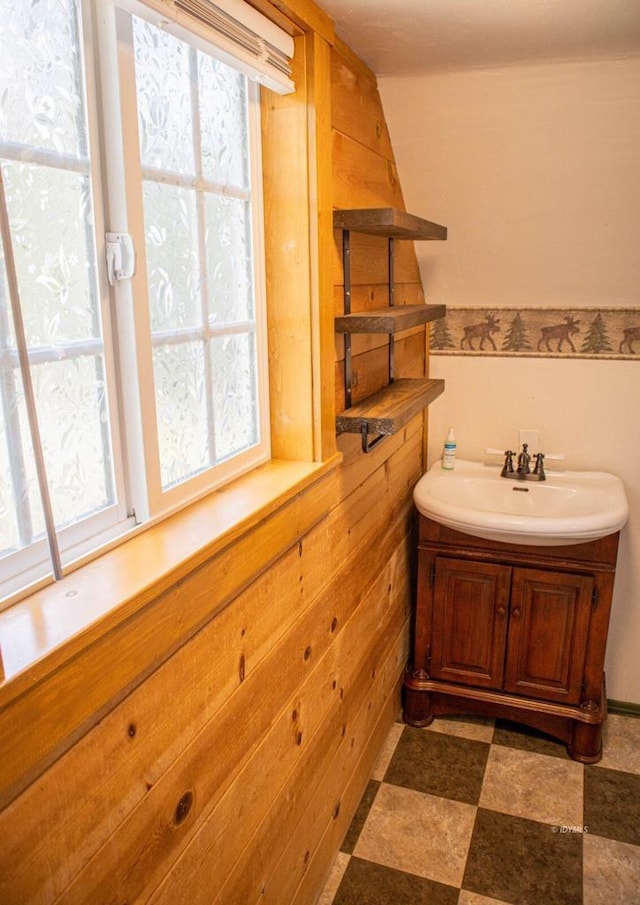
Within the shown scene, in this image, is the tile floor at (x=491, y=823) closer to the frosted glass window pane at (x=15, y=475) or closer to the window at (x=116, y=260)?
the window at (x=116, y=260)

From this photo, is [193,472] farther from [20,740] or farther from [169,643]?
[20,740]

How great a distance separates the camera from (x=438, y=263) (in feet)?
8.24

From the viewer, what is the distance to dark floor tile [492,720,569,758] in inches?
96.7

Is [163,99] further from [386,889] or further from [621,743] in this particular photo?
[621,743]

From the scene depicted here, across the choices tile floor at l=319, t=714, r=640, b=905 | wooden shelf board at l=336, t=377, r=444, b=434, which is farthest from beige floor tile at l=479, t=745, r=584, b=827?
wooden shelf board at l=336, t=377, r=444, b=434

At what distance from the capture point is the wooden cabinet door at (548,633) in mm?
2355

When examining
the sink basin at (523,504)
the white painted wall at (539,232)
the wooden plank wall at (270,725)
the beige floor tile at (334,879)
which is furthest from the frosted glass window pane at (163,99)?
the beige floor tile at (334,879)

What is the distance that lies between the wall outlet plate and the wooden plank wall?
0.40m

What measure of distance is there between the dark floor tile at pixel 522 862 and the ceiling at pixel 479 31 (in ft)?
6.89

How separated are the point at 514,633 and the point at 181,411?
158 cm

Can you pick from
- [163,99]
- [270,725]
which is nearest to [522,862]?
[270,725]

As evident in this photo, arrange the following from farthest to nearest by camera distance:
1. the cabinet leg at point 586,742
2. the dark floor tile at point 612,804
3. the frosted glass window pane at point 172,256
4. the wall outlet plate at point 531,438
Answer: the wall outlet plate at point 531,438 → the cabinet leg at point 586,742 → the dark floor tile at point 612,804 → the frosted glass window pane at point 172,256

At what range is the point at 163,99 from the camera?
1.21 m

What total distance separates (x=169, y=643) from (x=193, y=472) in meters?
0.36
